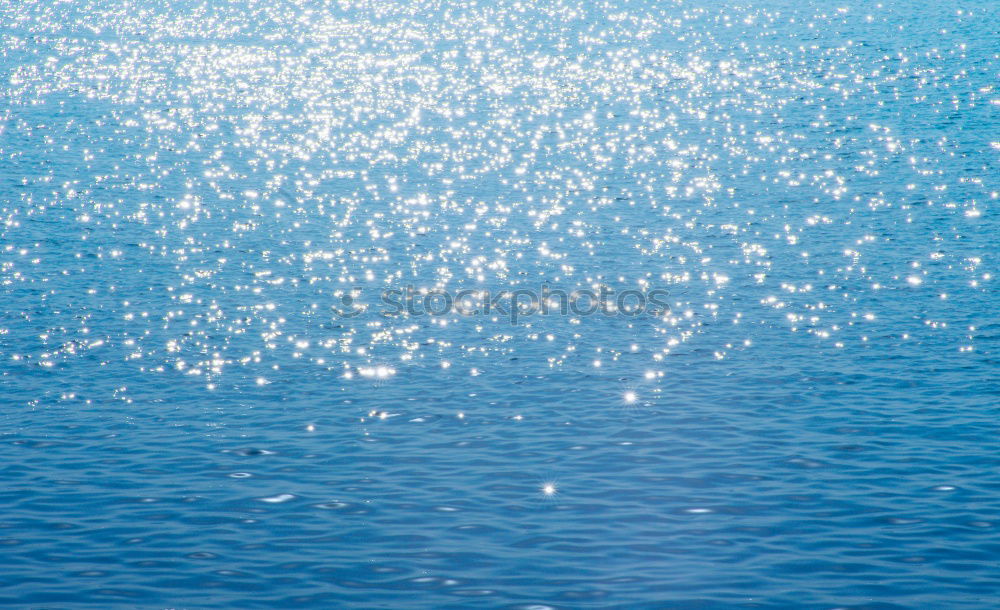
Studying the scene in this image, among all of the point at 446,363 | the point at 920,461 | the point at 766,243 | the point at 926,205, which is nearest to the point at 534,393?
the point at 446,363

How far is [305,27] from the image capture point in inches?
5340

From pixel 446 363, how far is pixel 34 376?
15192mm

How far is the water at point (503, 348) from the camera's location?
2758 centimetres

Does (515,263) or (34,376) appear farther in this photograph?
(515,263)

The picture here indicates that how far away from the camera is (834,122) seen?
8694 centimetres

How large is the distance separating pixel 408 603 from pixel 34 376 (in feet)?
69.4

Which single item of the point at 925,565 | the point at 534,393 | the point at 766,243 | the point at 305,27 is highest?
the point at 305,27

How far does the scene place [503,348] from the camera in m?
44.4

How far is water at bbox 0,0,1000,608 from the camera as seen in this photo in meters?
27.6

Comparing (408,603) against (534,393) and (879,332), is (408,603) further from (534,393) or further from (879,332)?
(879,332)

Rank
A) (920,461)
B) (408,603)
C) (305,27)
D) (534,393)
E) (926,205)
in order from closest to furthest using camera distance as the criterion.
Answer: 1. (408,603)
2. (920,461)
3. (534,393)
4. (926,205)
5. (305,27)

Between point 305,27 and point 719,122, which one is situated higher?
point 305,27

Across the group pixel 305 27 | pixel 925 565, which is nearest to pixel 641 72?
pixel 305 27

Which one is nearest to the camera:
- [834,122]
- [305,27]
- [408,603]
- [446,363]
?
[408,603]
